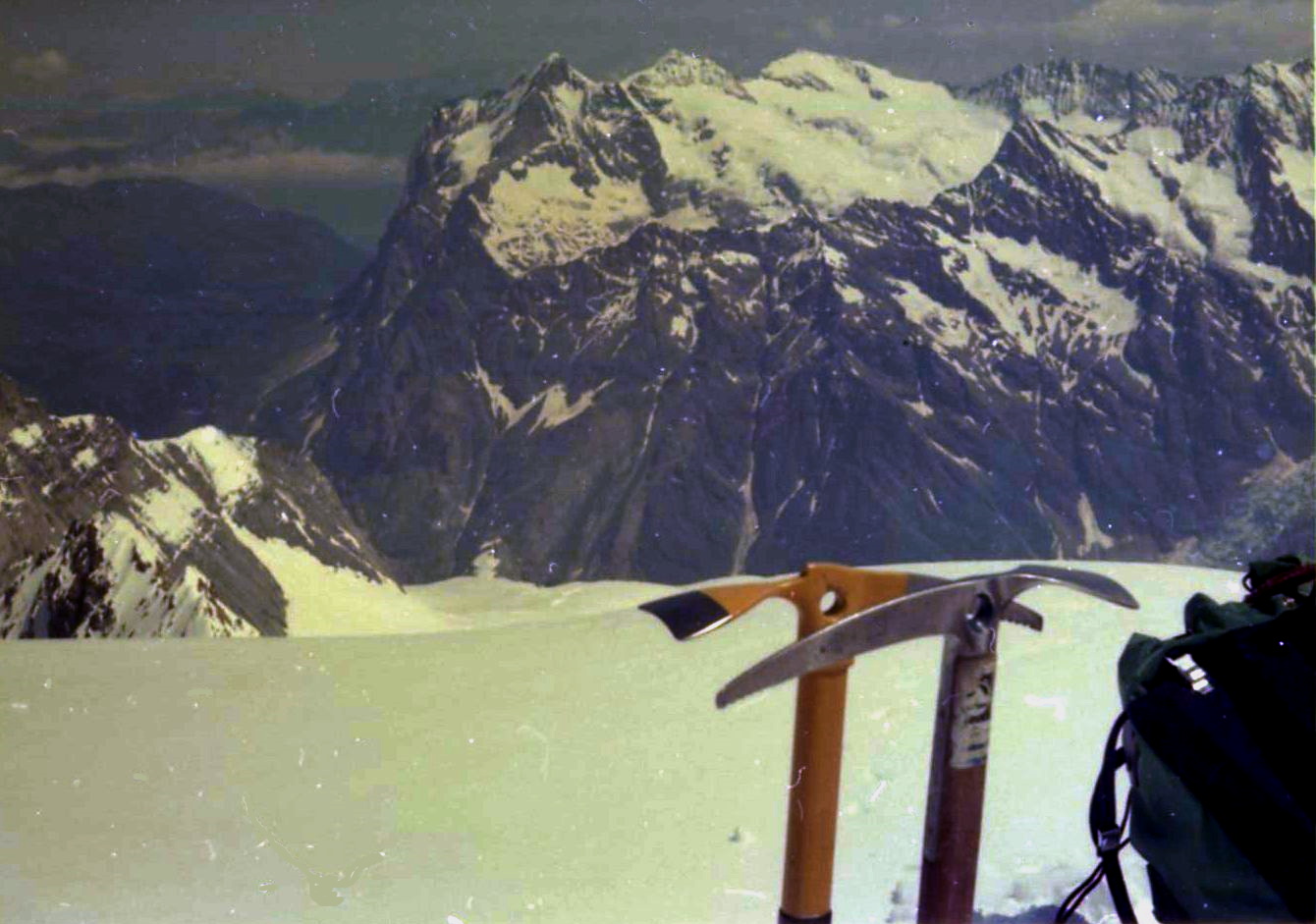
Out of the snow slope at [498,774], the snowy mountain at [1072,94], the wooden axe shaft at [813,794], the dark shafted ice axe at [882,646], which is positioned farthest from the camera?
the snowy mountain at [1072,94]

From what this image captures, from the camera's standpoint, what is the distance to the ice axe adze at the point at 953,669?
662mm

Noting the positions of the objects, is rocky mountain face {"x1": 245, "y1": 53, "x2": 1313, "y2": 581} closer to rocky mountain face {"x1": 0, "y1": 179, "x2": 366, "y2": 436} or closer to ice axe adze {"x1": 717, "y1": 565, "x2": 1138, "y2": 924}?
rocky mountain face {"x1": 0, "y1": 179, "x2": 366, "y2": 436}

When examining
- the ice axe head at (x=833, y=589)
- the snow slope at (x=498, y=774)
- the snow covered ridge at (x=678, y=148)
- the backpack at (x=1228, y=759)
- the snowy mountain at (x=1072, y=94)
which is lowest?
the snow slope at (x=498, y=774)

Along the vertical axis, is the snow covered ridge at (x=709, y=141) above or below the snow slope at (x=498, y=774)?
above

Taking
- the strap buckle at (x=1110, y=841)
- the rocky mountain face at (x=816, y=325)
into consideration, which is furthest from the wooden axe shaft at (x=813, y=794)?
the rocky mountain face at (x=816, y=325)

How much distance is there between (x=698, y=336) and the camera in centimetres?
171

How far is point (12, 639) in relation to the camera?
1622 mm

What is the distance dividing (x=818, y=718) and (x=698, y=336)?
99cm

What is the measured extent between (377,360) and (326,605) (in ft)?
0.90

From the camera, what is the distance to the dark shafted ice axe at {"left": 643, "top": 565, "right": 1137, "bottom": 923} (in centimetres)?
65

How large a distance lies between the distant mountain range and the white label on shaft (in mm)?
972

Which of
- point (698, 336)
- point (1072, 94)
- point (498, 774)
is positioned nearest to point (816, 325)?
point (698, 336)

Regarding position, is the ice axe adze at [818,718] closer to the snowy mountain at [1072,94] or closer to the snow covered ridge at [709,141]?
the snow covered ridge at [709,141]

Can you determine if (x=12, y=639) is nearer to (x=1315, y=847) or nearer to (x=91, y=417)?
(x=91, y=417)
